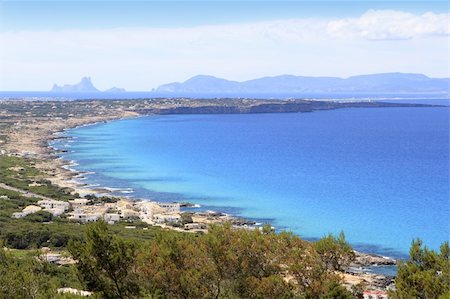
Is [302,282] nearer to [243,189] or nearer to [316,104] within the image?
[243,189]

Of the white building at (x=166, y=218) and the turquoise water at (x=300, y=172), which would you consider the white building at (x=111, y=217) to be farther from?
the turquoise water at (x=300, y=172)

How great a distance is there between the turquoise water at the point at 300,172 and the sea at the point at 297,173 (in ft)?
0.45

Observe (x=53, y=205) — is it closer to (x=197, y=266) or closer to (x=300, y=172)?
(x=197, y=266)

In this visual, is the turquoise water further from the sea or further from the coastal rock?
the coastal rock

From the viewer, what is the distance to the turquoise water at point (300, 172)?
44.1 meters

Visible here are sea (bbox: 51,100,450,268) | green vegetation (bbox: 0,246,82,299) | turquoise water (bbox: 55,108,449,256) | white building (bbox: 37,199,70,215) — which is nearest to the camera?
green vegetation (bbox: 0,246,82,299)

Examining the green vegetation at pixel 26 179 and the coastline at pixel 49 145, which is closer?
the green vegetation at pixel 26 179

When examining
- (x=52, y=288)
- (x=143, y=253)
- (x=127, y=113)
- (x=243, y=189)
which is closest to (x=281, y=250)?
(x=143, y=253)

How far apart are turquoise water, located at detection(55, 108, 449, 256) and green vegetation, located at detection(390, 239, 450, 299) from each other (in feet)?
68.1

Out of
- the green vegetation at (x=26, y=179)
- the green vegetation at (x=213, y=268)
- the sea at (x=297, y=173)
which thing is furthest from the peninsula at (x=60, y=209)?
the sea at (x=297, y=173)

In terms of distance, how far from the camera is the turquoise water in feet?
145

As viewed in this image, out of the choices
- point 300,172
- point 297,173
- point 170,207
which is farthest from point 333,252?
point 300,172

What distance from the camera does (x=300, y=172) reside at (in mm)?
68438

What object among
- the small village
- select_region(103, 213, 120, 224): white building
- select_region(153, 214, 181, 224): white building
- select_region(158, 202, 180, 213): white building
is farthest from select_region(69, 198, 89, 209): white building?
select_region(153, 214, 181, 224): white building
